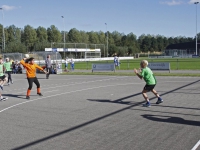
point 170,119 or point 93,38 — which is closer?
point 170,119

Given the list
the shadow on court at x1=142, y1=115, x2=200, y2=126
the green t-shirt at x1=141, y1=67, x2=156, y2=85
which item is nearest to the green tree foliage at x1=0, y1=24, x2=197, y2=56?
the green t-shirt at x1=141, y1=67, x2=156, y2=85

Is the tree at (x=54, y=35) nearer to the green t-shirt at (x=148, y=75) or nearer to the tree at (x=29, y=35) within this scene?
the tree at (x=29, y=35)

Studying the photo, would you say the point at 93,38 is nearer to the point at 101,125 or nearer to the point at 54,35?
the point at 54,35

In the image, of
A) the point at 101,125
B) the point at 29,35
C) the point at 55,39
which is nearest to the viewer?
the point at 101,125

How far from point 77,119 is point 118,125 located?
146cm

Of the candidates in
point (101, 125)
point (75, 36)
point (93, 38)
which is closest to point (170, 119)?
point (101, 125)

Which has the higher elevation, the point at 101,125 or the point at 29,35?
the point at 29,35

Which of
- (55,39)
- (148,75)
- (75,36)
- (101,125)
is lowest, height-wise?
(101,125)

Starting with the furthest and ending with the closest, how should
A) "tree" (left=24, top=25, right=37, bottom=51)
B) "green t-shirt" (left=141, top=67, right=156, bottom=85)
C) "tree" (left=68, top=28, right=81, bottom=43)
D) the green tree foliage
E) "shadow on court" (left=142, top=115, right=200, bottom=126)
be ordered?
"tree" (left=68, top=28, right=81, bottom=43)
"tree" (left=24, top=25, right=37, bottom=51)
the green tree foliage
"green t-shirt" (left=141, top=67, right=156, bottom=85)
"shadow on court" (left=142, top=115, right=200, bottom=126)

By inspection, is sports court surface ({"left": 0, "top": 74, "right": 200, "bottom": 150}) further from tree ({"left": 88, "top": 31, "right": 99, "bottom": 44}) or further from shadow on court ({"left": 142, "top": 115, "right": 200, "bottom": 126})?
tree ({"left": 88, "top": 31, "right": 99, "bottom": 44})

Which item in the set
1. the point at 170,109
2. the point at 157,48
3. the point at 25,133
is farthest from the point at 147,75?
the point at 157,48

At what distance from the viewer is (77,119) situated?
8.92 meters

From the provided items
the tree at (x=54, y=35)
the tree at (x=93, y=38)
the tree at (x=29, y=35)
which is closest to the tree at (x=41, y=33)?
the tree at (x=54, y=35)

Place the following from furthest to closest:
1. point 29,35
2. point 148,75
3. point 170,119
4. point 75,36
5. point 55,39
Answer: point 75,36
point 55,39
point 29,35
point 148,75
point 170,119
